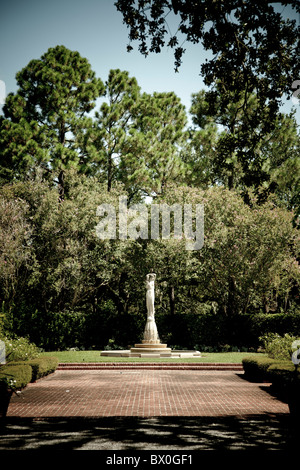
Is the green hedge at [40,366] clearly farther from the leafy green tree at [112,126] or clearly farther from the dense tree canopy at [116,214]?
the leafy green tree at [112,126]

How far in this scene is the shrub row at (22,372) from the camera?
776cm

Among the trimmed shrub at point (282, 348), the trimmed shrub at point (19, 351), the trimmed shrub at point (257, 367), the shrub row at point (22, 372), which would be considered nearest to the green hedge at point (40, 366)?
the shrub row at point (22, 372)

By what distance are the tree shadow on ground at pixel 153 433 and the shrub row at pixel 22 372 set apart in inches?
29.1

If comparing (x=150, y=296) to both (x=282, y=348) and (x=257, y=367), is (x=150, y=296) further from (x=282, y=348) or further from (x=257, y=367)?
(x=257, y=367)

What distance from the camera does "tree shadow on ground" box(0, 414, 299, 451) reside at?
5.93m

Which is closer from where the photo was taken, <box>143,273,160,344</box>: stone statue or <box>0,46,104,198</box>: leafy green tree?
<box>143,273,160,344</box>: stone statue

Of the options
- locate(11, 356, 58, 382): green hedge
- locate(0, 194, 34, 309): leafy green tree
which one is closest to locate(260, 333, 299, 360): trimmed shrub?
locate(11, 356, 58, 382): green hedge

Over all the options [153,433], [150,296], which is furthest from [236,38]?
[150,296]

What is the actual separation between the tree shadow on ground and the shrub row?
74cm

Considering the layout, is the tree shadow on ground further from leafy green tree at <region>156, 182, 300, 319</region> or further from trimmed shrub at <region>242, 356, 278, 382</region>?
leafy green tree at <region>156, 182, 300, 319</region>


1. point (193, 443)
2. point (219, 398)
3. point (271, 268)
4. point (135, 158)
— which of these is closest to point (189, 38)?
point (193, 443)

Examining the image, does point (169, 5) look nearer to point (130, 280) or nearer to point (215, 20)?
point (215, 20)

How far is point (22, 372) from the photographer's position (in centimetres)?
1023

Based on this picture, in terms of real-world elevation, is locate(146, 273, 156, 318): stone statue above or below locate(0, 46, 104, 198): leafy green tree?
below
